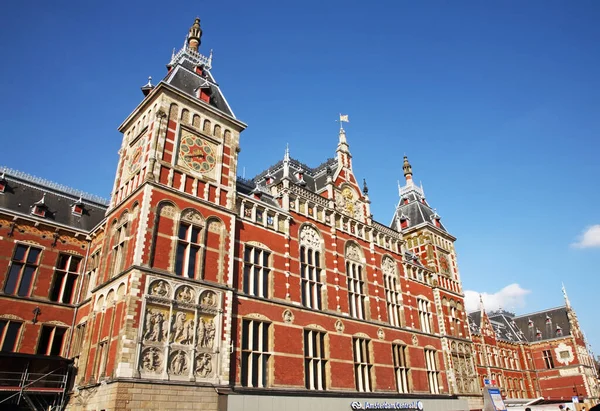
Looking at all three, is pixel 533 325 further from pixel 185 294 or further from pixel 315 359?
pixel 185 294

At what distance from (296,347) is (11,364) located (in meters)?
13.7

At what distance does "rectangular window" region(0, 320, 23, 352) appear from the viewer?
2162 cm

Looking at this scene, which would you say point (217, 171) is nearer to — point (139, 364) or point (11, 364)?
point (139, 364)

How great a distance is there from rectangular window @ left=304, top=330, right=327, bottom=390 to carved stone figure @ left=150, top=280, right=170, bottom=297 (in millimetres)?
9275

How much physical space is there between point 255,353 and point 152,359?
5.99 meters

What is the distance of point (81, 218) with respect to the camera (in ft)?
90.5

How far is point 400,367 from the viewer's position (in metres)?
30.7

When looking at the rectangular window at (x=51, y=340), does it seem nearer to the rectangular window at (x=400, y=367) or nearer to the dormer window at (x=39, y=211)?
the dormer window at (x=39, y=211)

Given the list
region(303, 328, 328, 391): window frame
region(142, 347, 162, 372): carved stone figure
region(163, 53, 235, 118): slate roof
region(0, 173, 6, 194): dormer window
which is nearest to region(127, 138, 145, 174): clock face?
region(163, 53, 235, 118): slate roof

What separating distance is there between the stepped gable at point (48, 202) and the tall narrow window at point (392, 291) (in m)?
20.8

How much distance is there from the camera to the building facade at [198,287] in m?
19.3

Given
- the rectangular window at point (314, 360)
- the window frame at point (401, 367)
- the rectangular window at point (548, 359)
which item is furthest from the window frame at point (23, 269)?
the rectangular window at point (548, 359)

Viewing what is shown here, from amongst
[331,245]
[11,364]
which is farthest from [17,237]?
[331,245]

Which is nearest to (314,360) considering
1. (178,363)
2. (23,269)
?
(178,363)
